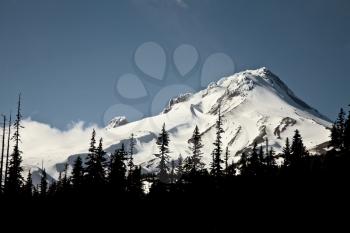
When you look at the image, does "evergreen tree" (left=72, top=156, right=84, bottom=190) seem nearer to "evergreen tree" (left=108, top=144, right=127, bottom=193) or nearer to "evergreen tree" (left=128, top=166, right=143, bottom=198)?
"evergreen tree" (left=108, top=144, right=127, bottom=193)

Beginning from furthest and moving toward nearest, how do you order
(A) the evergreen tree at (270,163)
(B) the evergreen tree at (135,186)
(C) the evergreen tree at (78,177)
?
(A) the evergreen tree at (270,163) → (B) the evergreen tree at (135,186) → (C) the evergreen tree at (78,177)

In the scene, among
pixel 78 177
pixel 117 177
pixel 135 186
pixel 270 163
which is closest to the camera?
pixel 117 177

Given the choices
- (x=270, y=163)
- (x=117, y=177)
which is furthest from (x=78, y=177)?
(x=270, y=163)

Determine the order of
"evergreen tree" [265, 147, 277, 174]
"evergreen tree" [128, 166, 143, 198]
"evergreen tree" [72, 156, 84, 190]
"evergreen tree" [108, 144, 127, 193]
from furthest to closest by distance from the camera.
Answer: "evergreen tree" [265, 147, 277, 174] → "evergreen tree" [128, 166, 143, 198] → "evergreen tree" [72, 156, 84, 190] → "evergreen tree" [108, 144, 127, 193]

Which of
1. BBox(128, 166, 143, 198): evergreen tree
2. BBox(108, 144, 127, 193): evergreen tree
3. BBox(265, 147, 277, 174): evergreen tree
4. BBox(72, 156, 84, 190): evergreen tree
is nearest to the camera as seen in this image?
BBox(108, 144, 127, 193): evergreen tree

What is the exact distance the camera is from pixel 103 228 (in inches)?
1754

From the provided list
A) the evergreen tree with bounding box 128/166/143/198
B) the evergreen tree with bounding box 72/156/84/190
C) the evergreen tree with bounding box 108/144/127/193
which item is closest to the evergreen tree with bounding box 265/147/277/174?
the evergreen tree with bounding box 128/166/143/198

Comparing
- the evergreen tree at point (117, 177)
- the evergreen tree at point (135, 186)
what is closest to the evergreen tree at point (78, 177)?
the evergreen tree at point (117, 177)

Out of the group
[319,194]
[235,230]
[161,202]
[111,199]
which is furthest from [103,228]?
[319,194]

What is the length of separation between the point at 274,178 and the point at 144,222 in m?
14.7

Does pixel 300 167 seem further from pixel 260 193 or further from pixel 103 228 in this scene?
pixel 103 228

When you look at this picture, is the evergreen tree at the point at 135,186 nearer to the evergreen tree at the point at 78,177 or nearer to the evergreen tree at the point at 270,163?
the evergreen tree at the point at 78,177

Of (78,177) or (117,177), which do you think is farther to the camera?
(78,177)

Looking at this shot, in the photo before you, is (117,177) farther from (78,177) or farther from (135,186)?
(78,177)
